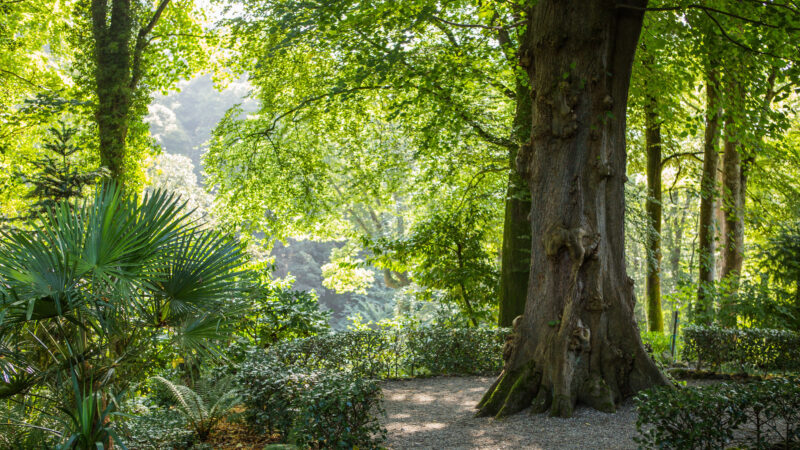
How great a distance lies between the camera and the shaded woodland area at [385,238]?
4.69 m

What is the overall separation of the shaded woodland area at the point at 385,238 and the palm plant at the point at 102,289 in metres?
0.03

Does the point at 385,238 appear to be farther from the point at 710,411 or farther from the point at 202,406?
the point at 710,411

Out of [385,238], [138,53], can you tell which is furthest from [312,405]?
[138,53]

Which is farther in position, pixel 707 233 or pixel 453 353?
pixel 707 233

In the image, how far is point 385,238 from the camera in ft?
43.8

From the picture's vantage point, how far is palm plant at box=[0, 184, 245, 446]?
4129 mm

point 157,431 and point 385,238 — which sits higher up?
point 385,238

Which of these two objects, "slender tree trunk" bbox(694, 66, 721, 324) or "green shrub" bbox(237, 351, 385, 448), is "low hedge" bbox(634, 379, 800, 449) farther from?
"slender tree trunk" bbox(694, 66, 721, 324)

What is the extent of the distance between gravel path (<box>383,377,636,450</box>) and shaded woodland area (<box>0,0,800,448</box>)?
0.91 feet

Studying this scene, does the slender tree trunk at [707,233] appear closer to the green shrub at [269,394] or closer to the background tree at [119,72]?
the green shrub at [269,394]

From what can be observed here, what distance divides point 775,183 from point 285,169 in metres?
12.2

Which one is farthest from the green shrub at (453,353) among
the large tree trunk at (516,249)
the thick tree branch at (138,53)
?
the thick tree branch at (138,53)

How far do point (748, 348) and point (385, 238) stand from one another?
23.9 feet

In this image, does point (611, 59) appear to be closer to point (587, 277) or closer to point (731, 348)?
point (587, 277)
